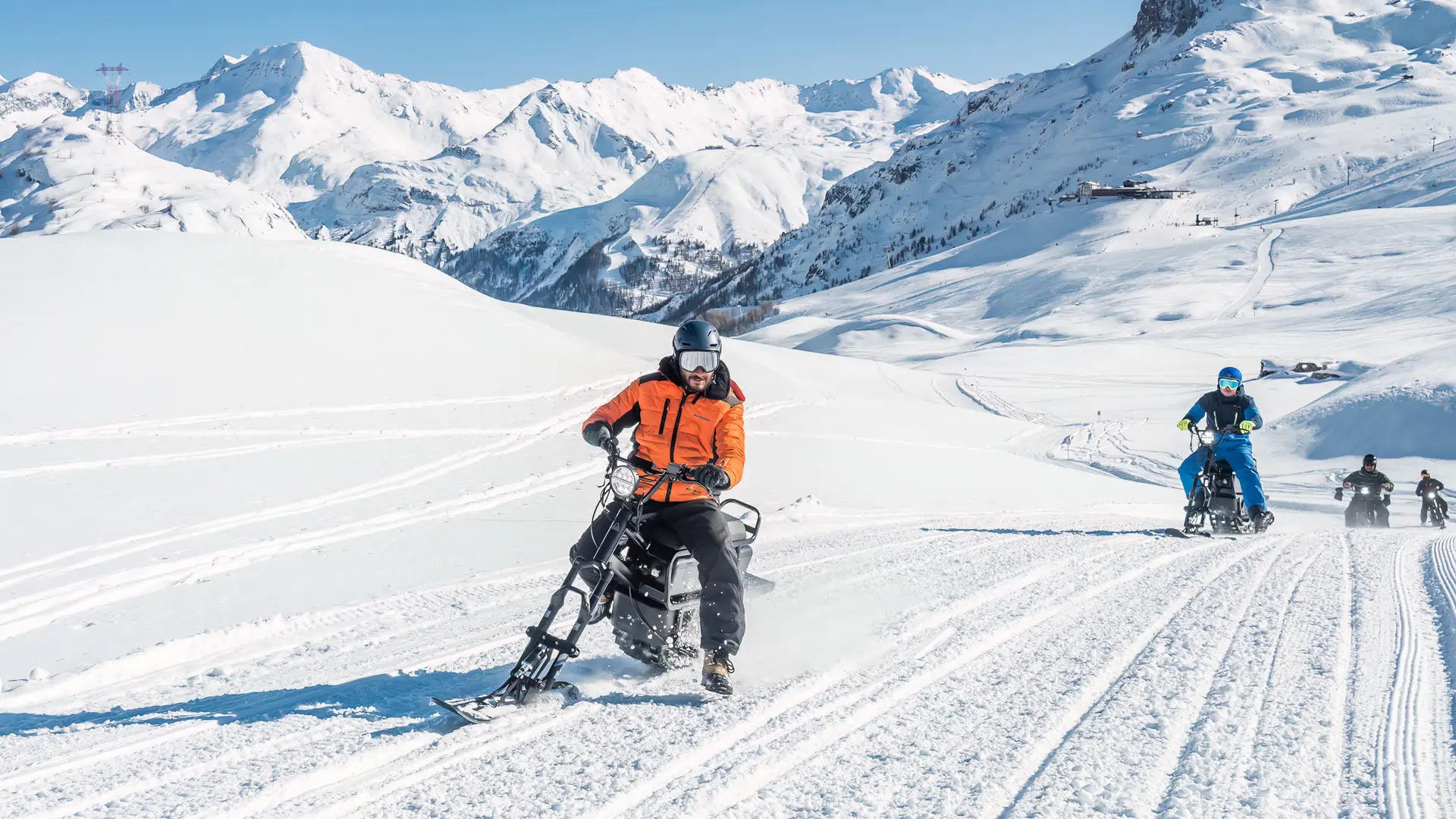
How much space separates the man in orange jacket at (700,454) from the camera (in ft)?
16.9

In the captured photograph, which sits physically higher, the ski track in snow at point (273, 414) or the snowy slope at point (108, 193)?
the snowy slope at point (108, 193)

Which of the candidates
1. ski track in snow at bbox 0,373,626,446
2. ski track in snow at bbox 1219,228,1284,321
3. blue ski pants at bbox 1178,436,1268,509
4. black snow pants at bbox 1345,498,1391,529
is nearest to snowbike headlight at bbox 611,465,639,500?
blue ski pants at bbox 1178,436,1268,509

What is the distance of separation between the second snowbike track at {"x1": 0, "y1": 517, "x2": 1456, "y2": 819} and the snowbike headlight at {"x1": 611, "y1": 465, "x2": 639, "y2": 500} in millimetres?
1101

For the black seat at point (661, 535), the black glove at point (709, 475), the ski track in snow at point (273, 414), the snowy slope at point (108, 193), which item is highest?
the snowy slope at point (108, 193)

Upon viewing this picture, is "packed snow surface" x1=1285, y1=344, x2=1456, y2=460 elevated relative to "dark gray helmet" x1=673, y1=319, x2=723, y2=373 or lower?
lower

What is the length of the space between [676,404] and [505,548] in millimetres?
4759

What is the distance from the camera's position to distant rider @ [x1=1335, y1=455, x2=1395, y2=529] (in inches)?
647

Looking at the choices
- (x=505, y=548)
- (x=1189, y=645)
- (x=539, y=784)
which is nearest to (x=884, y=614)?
(x=1189, y=645)

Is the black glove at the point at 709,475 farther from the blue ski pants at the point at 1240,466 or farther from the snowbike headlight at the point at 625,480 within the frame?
the blue ski pants at the point at 1240,466

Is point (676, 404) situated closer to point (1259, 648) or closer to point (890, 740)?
point (890, 740)

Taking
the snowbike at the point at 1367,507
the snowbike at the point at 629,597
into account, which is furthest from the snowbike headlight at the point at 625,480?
the snowbike at the point at 1367,507

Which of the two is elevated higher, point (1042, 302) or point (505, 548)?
point (1042, 302)

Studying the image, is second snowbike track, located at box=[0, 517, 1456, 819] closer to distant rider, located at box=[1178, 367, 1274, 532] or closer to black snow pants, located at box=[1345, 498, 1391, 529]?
distant rider, located at box=[1178, 367, 1274, 532]

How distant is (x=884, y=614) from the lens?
6754 millimetres
